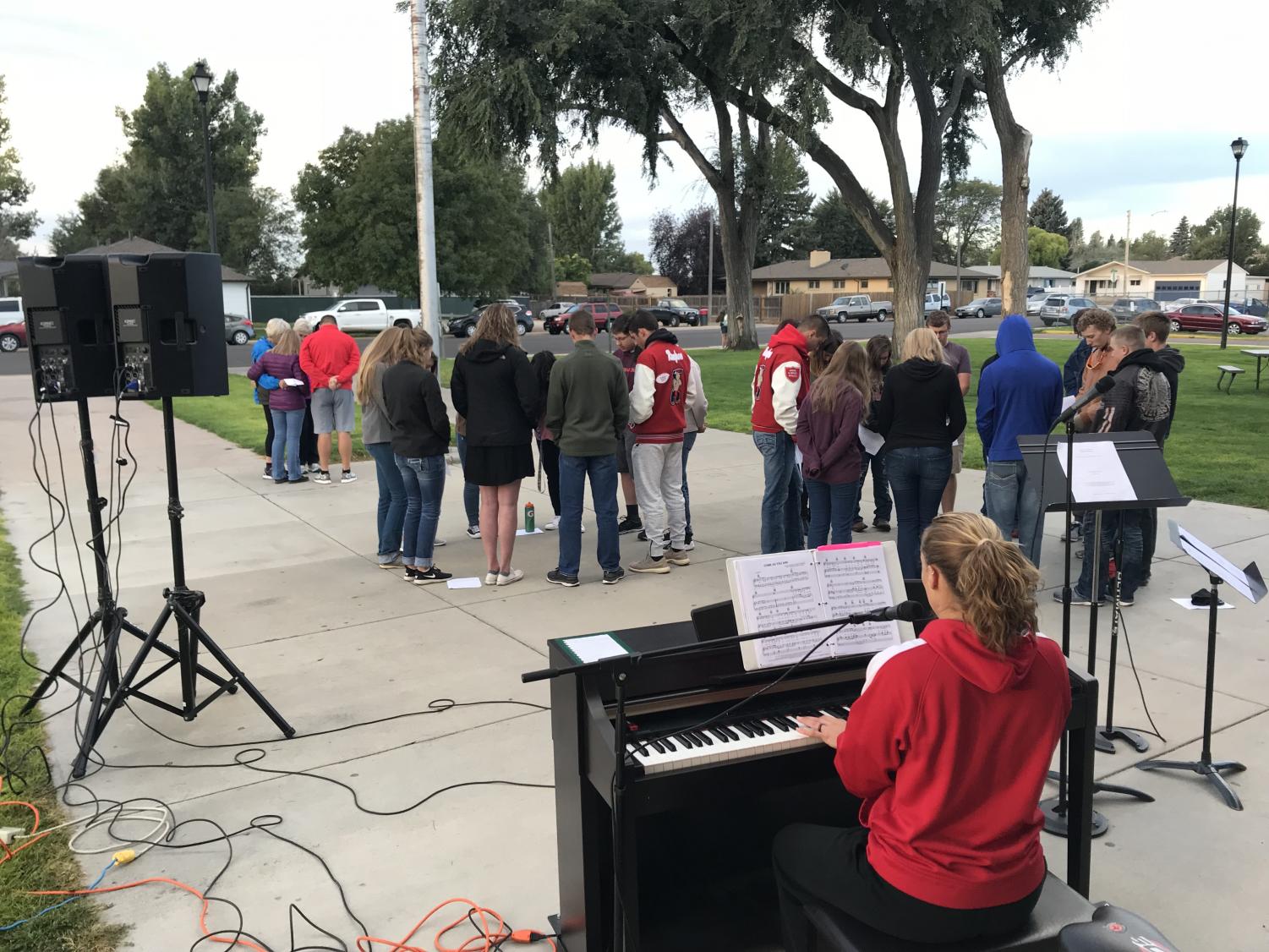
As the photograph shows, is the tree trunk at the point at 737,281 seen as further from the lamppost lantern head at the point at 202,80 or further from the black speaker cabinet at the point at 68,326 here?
the black speaker cabinet at the point at 68,326

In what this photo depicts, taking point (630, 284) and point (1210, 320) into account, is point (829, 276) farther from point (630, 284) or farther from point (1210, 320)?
point (1210, 320)

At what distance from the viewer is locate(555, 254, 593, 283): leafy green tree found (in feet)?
293

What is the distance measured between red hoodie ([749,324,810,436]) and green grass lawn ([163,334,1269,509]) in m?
5.14

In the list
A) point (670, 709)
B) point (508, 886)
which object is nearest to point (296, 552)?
point (508, 886)

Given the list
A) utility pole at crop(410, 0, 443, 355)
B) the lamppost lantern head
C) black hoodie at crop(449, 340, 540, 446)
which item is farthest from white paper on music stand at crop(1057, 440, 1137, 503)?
the lamppost lantern head

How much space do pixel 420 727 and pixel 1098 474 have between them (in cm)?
351

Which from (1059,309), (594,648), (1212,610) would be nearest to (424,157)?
(1212,610)

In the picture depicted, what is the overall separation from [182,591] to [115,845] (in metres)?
1.35

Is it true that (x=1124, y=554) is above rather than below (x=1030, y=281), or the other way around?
below

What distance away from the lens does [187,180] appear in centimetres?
6431

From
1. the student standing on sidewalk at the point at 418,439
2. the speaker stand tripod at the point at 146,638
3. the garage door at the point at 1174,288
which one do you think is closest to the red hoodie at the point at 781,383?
the student standing on sidewalk at the point at 418,439

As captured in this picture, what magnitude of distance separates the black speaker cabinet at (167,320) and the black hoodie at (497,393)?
7.71ft

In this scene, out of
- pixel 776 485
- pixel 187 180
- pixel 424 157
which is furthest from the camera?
pixel 187 180

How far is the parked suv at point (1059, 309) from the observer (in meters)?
49.6
